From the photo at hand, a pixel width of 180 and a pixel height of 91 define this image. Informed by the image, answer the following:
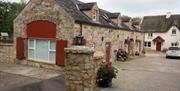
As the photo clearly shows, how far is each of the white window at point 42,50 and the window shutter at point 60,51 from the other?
0.63 metres

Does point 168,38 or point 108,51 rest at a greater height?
point 168,38

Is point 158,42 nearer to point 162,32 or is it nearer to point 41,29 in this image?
point 162,32

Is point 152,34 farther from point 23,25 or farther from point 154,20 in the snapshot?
point 23,25

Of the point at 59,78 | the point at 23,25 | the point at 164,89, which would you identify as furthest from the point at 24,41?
the point at 164,89

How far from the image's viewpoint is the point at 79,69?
9.20 metres

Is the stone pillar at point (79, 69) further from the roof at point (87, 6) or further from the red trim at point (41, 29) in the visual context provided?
the roof at point (87, 6)

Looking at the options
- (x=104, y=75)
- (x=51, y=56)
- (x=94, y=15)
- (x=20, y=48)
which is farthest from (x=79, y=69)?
(x=94, y=15)

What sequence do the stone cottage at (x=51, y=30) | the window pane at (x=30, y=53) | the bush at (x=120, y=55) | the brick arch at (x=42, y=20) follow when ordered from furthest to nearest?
the bush at (x=120, y=55)
the window pane at (x=30, y=53)
the brick arch at (x=42, y=20)
the stone cottage at (x=51, y=30)

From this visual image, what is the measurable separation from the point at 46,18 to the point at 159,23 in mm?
37128

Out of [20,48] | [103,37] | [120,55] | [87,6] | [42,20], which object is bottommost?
[120,55]

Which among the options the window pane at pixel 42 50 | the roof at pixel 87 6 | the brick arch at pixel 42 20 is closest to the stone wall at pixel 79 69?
the brick arch at pixel 42 20

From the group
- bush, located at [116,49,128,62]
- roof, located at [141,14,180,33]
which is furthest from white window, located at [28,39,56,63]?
roof, located at [141,14,180,33]

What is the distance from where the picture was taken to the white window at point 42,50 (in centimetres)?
Answer: 1441

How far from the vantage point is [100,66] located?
36.8 ft
